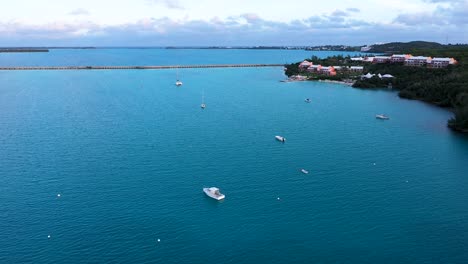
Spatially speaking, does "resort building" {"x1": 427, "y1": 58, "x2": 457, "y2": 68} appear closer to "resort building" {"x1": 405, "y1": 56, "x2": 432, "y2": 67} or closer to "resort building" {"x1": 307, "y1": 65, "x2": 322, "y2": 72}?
"resort building" {"x1": 405, "y1": 56, "x2": 432, "y2": 67}

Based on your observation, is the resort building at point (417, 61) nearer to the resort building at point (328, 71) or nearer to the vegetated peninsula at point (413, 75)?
the vegetated peninsula at point (413, 75)

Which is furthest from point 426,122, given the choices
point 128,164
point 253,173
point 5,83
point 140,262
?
point 5,83

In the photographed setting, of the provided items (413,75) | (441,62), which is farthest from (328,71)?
(441,62)

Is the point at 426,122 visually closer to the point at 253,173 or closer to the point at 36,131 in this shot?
the point at 253,173

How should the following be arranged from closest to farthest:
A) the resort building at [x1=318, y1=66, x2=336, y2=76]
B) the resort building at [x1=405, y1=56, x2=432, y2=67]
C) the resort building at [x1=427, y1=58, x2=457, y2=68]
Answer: the resort building at [x1=427, y1=58, x2=457, y2=68] < the resort building at [x1=405, y1=56, x2=432, y2=67] < the resort building at [x1=318, y1=66, x2=336, y2=76]

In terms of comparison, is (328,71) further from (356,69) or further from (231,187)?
(231,187)

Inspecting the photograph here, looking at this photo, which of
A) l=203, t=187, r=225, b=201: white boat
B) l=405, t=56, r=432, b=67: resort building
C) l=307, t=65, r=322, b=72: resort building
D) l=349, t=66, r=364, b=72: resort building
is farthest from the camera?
l=307, t=65, r=322, b=72: resort building

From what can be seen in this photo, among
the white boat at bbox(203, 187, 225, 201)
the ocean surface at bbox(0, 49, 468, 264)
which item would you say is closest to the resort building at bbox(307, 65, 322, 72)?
the ocean surface at bbox(0, 49, 468, 264)
